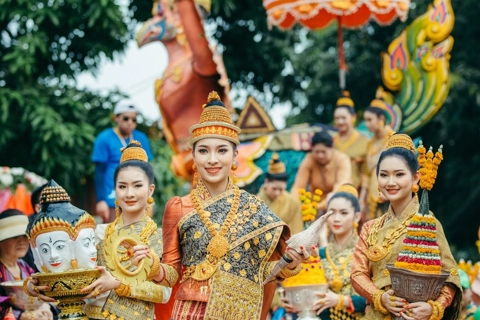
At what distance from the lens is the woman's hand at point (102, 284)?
523 centimetres

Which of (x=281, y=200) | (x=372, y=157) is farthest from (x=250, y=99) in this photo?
(x=281, y=200)

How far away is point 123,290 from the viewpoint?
220 inches

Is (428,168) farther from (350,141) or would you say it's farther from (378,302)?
(350,141)

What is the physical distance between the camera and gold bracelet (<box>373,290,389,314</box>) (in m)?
5.29

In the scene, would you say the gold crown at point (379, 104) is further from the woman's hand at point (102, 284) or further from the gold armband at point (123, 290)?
the woman's hand at point (102, 284)

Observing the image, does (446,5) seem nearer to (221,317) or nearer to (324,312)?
(324,312)

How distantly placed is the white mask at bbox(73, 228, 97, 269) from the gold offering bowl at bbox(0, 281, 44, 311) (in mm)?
1082

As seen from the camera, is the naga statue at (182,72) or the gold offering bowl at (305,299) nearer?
the gold offering bowl at (305,299)

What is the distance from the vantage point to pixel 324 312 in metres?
6.68

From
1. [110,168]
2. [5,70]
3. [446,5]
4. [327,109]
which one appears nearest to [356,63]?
[327,109]

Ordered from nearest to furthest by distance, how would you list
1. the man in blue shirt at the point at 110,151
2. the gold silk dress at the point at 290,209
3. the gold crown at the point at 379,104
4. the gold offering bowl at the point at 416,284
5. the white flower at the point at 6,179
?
the gold offering bowl at the point at 416,284 → the white flower at the point at 6,179 → the man in blue shirt at the point at 110,151 → the gold silk dress at the point at 290,209 → the gold crown at the point at 379,104

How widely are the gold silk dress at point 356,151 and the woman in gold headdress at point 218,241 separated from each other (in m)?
4.56

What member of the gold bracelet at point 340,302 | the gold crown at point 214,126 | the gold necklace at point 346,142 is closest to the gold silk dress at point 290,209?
the gold necklace at point 346,142

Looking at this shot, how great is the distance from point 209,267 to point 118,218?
1101 millimetres
